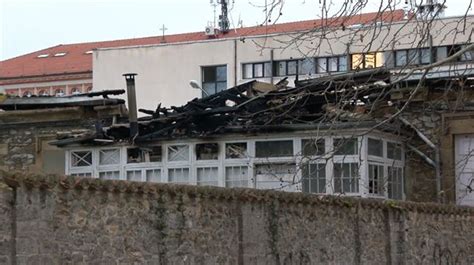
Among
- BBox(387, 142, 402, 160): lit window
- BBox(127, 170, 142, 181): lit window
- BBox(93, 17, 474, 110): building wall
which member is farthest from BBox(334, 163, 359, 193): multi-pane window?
BBox(93, 17, 474, 110): building wall

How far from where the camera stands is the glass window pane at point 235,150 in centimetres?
2123

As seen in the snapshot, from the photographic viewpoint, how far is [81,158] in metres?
22.4

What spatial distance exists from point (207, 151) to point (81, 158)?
299cm

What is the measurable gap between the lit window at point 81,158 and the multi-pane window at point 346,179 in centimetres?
561

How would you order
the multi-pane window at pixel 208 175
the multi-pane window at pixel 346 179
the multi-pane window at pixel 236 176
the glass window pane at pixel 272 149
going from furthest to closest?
Answer: the multi-pane window at pixel 208 175, the multi-pane window at pixel 236 176, the glass window pane at pixel 272 149, the multi-pane window at pixel 346 179

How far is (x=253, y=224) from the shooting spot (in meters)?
14.3

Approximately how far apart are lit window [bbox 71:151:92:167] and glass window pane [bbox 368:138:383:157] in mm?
6201

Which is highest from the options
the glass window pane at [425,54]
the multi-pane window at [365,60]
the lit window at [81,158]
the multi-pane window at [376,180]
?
the glass window pane at [425,54]

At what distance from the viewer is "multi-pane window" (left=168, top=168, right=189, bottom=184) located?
70.8 feet

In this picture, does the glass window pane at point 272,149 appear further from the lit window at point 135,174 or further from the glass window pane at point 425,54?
the glass window pane at point 425,54

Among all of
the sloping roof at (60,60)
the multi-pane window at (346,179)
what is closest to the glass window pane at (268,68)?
the sloping roof at (60,60)

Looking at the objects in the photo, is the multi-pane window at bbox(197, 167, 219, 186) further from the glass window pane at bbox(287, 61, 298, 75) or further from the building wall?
the building wall

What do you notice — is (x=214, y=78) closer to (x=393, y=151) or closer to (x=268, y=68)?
(x=268, y=68)

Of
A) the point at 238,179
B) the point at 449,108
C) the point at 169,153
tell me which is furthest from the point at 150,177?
the point at 449,108
